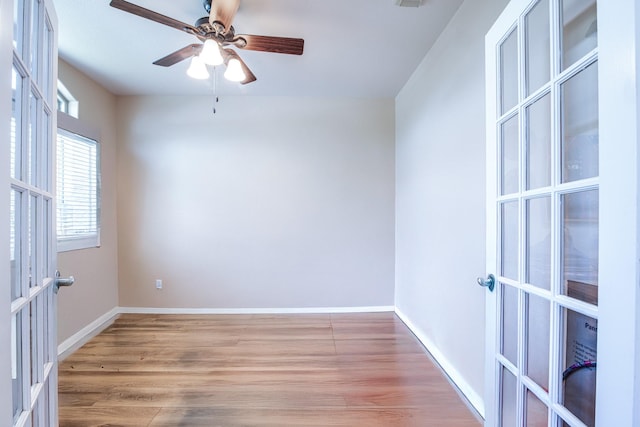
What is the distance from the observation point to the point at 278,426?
163 centimetres

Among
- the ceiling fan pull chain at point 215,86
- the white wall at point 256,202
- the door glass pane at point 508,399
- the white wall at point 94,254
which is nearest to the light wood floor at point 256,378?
the white wall at point 94,254

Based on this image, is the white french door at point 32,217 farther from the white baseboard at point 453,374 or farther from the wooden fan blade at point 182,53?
the white baseboard at point 453,374

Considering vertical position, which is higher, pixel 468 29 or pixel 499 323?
pixel 468 29

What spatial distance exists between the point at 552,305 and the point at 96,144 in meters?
3.86

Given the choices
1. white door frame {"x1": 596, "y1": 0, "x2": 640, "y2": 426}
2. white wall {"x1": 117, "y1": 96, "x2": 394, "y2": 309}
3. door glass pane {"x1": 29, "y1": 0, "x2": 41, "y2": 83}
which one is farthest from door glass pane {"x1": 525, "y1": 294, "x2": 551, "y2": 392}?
white wall {"x1": 117, "y1": 96, "x2": 394, "y2": 309}

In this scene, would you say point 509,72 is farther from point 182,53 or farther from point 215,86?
point 215,86

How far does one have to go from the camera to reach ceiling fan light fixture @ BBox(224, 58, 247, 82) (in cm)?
197

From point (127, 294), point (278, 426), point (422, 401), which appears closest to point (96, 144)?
point (127, 294)

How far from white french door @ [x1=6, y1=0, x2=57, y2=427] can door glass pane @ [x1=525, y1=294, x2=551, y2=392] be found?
61.1 inches

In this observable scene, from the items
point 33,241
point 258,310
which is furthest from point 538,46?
point 258,310

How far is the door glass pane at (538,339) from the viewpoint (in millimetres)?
974

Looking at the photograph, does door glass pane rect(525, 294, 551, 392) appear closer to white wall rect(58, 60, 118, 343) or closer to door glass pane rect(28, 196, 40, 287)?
door glass pane rect(28, 196, 40, 287)

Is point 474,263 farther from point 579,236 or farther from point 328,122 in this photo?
point 328,122

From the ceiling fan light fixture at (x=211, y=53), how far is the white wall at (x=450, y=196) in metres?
1.57
